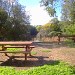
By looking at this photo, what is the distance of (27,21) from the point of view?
33.5 metres

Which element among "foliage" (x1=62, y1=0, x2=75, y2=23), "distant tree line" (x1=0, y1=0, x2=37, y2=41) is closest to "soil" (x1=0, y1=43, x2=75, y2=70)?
"foliage" (x1=62, y1=0, x2=75, y2=23)

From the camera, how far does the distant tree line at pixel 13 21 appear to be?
30.9 m

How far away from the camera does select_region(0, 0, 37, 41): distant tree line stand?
30.9 m

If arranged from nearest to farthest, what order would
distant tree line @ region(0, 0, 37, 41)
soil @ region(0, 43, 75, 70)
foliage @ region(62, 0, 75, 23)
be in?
soil @ region(0, 43, 75, 70) → foliage @ region(62, 0, 75, 23) → distant tree line @ region(0, 0, 37, 41)

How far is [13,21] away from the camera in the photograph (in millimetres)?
32156

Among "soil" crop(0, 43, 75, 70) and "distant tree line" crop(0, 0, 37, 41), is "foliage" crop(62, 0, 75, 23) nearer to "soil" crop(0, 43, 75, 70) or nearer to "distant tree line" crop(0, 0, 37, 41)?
"soil" crop(0, 43, 75, 70)

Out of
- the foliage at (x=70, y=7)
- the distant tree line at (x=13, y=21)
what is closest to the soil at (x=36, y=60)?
the foliage at (x=70, y=7)

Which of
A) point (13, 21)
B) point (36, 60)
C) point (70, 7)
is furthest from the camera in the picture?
point (13, 21)

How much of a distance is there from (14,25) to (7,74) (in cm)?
2446

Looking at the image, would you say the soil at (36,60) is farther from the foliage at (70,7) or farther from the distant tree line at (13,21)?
the distant tree line at (13,21)

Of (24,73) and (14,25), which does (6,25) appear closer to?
(14,25)

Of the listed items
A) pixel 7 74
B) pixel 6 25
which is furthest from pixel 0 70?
pixel 6 25

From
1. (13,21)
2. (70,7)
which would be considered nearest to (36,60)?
(70,7)

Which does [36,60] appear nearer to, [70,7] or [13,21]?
[70,7]
